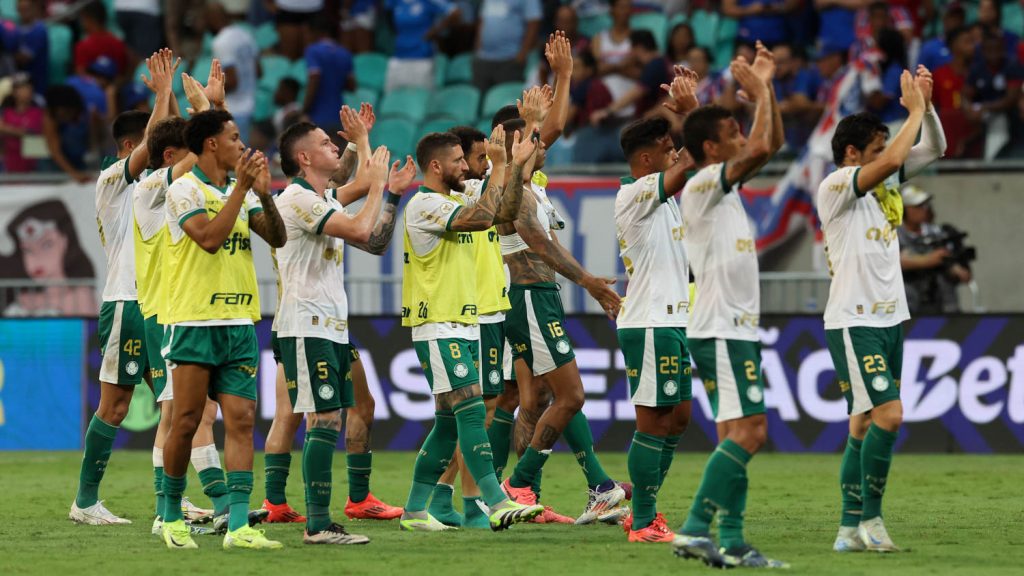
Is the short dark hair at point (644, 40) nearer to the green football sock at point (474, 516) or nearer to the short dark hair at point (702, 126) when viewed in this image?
the green football sock at point (474, 516)

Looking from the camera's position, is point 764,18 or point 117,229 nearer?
point 117,229

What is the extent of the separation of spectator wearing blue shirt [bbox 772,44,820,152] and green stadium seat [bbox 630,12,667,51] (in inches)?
90.3

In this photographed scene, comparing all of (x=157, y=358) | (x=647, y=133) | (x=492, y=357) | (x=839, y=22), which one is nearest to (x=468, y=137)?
(x=492, y=357)

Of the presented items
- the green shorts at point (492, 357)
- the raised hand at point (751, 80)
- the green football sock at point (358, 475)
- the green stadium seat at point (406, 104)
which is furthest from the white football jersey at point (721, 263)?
the green stadium seat at point (406, 104)

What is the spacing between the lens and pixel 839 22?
20.9m

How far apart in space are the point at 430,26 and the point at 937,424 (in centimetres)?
1011

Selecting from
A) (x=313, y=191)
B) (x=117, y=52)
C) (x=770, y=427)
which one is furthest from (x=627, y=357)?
(x=117, y=52)

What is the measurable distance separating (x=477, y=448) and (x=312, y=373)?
1255mm

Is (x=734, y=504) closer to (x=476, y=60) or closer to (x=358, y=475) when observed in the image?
(x=358, y=475)

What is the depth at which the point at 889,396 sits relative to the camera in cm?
935

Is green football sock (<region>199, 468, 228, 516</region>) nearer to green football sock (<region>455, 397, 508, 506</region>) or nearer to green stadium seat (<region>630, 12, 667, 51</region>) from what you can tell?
green football sock (<region>455, 397, 508, 506</region>)

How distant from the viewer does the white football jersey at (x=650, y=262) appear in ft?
32.8

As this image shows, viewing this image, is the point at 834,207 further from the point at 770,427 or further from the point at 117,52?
the point at 117,52

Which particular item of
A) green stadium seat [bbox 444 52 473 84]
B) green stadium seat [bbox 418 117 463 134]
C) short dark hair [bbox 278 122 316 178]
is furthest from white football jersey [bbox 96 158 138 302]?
green stadium seat [bbox 444 52 473 84]
